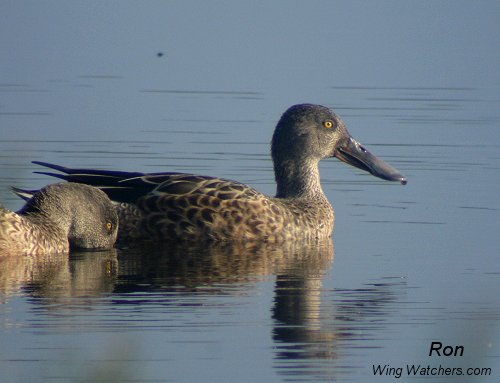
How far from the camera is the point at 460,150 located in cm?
1611

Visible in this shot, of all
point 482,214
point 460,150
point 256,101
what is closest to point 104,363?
point 482,214

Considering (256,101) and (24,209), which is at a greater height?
(256,101)

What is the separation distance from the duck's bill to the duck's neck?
0.41 m

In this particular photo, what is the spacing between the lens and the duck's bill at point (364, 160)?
13.4m

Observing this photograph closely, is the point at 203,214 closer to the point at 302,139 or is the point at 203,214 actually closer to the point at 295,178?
the point at 295,178

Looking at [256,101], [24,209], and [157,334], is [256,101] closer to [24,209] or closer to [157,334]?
[24,209]

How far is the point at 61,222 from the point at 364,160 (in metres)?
3.30

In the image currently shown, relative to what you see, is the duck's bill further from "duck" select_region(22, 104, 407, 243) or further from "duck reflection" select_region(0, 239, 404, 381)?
"duck reflection" select_region(0, 239, 404, 381)

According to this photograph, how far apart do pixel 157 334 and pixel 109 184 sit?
3.93 metres

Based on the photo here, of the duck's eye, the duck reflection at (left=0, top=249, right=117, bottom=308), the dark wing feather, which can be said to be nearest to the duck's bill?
the duck's eye

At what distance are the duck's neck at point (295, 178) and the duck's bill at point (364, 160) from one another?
0.41 metres

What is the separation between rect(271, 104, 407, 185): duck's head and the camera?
43.2ft

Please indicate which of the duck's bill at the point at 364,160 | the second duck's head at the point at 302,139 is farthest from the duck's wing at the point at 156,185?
the duck's bill at the point at 364,160

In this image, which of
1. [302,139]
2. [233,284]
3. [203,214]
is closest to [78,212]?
[203,214]
